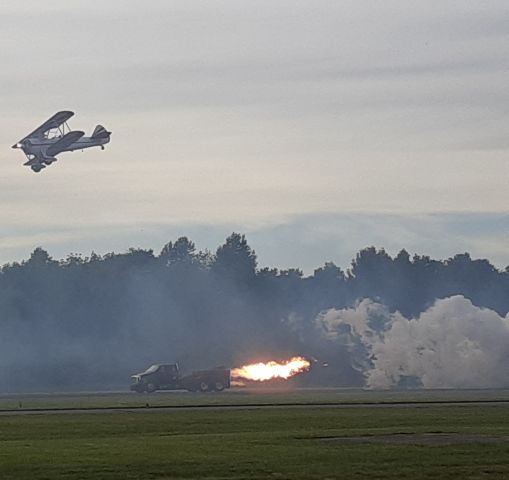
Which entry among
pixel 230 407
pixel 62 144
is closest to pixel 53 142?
pixel 62 144

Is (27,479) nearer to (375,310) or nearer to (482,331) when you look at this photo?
(482,331)

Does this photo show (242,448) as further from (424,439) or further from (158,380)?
(158,380)

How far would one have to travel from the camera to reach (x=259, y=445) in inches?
2345

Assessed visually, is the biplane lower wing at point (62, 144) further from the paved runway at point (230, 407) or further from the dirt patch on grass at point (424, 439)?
the dirt patch on grass at point (424, 439)

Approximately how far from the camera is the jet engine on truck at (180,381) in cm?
13212

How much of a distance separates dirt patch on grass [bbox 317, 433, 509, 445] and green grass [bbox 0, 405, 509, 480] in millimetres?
1219

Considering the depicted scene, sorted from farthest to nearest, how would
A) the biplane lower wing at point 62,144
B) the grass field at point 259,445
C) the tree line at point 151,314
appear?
the tree line at point 151,314
the biplane lower wing at point 62,144
the grass field at point 259,445

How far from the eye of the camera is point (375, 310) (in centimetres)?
15350

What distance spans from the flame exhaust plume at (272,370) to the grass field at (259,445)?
59.6m

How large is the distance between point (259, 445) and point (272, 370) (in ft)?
281

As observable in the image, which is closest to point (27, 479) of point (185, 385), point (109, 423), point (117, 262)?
point (109, 423)

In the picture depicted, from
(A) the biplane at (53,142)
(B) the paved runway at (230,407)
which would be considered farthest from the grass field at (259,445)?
(A) the biplane at (53,142)

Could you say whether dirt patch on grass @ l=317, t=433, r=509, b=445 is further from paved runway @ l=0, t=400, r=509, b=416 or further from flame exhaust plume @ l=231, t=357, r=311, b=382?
flame exhaust plume @ l=231, t=357, r=311, b=382

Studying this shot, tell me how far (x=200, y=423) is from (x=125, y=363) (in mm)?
87320
